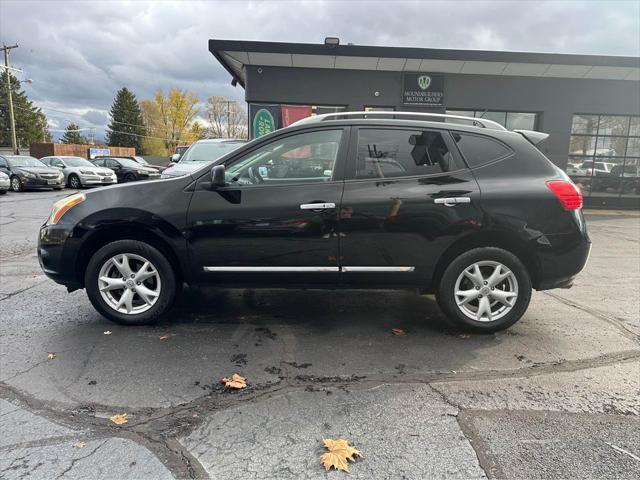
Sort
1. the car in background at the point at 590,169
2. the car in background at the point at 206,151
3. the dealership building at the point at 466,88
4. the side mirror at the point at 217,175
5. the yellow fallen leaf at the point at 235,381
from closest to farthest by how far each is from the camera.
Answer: the yellow fallen leaf at the point at 235,381 → the side mirror at the point at 217,175 → the car in background at the point at 206,151 → the dealership building at the point at 466,88 → the car in background at the point at 590,169

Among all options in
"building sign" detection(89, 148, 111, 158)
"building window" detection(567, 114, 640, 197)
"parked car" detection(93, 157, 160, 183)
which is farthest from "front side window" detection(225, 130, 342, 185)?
"building sign" detection(89, 148, 111, 158)

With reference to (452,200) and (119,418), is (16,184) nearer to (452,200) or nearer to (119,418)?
(119,418)

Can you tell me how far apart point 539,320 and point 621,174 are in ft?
44.0

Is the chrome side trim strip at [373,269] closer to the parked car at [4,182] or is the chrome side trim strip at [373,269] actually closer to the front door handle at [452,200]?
the front door handle at [452,200]

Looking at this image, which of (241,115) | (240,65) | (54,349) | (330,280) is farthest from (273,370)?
(241,115)

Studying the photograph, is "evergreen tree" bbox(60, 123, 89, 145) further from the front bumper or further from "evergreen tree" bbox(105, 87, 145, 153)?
the front bumper

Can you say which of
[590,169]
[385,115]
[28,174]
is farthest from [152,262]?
[28,174]

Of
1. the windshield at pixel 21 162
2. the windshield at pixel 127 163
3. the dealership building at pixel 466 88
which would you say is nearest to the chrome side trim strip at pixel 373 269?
the dealership building at pixel 466 88

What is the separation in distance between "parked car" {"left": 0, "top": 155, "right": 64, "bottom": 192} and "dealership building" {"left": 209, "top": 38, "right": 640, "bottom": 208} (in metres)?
10.4

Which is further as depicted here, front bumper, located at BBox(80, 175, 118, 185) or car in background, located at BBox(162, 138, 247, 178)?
front bumper, located at BBox(80, 175, 118, 185)

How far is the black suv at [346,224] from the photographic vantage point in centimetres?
375

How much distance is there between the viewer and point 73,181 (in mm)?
21375

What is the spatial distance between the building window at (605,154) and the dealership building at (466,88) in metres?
0.03

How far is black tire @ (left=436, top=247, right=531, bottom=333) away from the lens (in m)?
3.81
